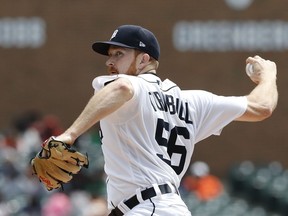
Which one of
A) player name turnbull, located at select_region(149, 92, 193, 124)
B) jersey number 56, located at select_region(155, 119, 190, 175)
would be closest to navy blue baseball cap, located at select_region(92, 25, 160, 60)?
player name turnbull, located at select_region(149, 92, 193, 124)

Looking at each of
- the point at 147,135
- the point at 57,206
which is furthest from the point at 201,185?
the point at 147,135

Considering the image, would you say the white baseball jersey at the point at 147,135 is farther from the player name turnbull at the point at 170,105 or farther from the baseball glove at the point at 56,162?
the baseball glove at the point at 56,162

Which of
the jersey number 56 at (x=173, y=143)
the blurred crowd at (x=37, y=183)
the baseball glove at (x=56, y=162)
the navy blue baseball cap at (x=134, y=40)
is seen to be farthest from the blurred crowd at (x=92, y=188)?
the baseball glove at (x=56, y=162)

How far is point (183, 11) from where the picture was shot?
1620 centimetres

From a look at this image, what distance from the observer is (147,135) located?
4844mm

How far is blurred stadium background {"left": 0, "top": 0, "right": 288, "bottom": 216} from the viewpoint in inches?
623

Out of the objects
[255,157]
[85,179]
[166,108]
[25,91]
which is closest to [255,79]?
[166,108]

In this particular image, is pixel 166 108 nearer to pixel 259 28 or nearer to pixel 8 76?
pixel 259 28

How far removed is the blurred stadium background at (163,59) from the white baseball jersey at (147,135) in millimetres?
8681

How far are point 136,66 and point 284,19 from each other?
36.4ft

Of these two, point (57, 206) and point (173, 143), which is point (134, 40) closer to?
point (173, 143)

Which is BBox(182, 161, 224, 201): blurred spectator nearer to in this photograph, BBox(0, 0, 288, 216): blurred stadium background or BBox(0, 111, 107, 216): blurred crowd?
BBox(0, 0, 288, 216): blurred stadium background

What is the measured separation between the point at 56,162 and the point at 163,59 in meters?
11.8

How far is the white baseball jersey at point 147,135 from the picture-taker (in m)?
4.77
